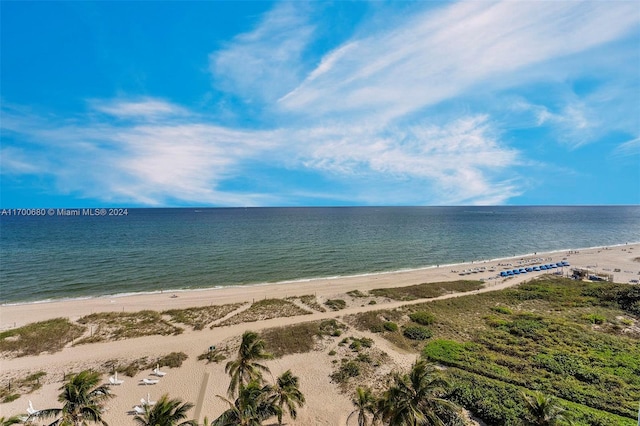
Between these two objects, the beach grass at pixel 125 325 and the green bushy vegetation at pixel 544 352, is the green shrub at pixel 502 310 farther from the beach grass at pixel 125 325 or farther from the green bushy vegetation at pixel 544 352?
the beach grass at pixel 125 325

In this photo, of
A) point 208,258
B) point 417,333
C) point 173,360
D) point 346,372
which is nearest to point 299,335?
point 346,372

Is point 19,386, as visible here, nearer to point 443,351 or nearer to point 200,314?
point 200,314

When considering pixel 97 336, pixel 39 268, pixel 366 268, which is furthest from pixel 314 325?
pixel 39 268

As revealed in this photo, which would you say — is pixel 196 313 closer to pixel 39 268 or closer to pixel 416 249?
pixel 39 268

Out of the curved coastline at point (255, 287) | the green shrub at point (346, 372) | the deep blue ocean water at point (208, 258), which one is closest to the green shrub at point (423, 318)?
the green shrub at point (346, 372)

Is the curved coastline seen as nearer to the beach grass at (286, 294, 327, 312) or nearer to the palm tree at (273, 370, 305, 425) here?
the beach grass at (286, 294, 327, 312)
